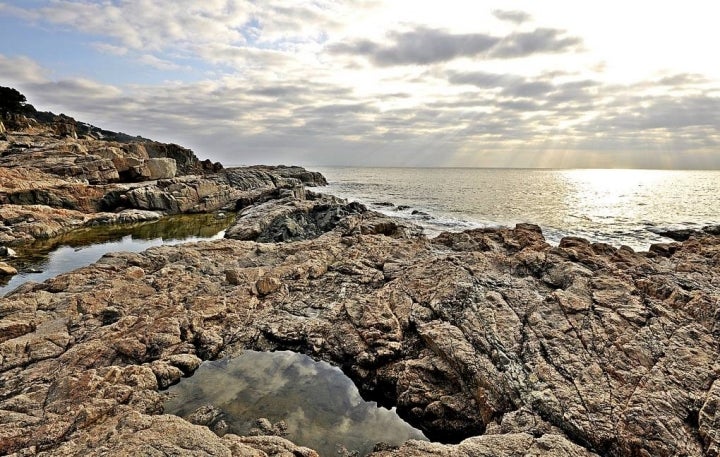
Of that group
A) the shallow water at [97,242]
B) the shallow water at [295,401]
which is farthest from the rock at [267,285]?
the shallow water at [97,242]

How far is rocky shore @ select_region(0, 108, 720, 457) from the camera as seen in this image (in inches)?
321

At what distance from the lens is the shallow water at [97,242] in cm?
2480

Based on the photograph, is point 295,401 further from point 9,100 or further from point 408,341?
point 9,100

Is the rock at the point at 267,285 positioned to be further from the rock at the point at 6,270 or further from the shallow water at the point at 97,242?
the rock at the point at 6,270

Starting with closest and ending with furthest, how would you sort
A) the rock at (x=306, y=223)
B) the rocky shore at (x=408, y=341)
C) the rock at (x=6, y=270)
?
the rocky shore at (x=408, y=341) → the rock at (x=6, y=270) → the rock at (x=306, y=223)

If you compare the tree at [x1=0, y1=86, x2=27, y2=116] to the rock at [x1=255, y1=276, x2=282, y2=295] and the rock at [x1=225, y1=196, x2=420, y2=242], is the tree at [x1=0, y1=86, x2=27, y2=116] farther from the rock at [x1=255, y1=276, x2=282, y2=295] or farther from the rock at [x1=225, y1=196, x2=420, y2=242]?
the rock at [x1=255, y1=276, x2=282, y2=295]

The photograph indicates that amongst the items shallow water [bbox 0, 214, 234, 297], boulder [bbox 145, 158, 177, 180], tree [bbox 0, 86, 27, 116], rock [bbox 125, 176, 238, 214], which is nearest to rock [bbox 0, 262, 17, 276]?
shallow water [bbox 0, 214, 234, 297]

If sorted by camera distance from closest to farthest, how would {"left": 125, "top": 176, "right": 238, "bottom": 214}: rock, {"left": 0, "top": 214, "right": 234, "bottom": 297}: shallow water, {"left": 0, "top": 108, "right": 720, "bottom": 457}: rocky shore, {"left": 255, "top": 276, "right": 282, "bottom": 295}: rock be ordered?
{"left": 0, "top": 108, "right": 720, "bottom": 457}: rocky shore, {"left": 255, "top": 276, "right": 282, "bottom": 295}: rock, {"left": 0, "top": 214, "right": 234, "bottom": 297}: shallow water, {"left": 125, "top": 176, "right": 238, "bottom": 214}: rock

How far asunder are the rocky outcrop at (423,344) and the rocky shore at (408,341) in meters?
0.05

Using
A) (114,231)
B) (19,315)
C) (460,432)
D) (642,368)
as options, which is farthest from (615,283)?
(114,231)

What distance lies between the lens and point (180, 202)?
5353cm

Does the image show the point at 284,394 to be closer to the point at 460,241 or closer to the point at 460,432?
the point at 460,432

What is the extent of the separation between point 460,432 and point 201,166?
9722 centimetres

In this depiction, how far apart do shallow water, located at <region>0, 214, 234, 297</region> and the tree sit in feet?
218
